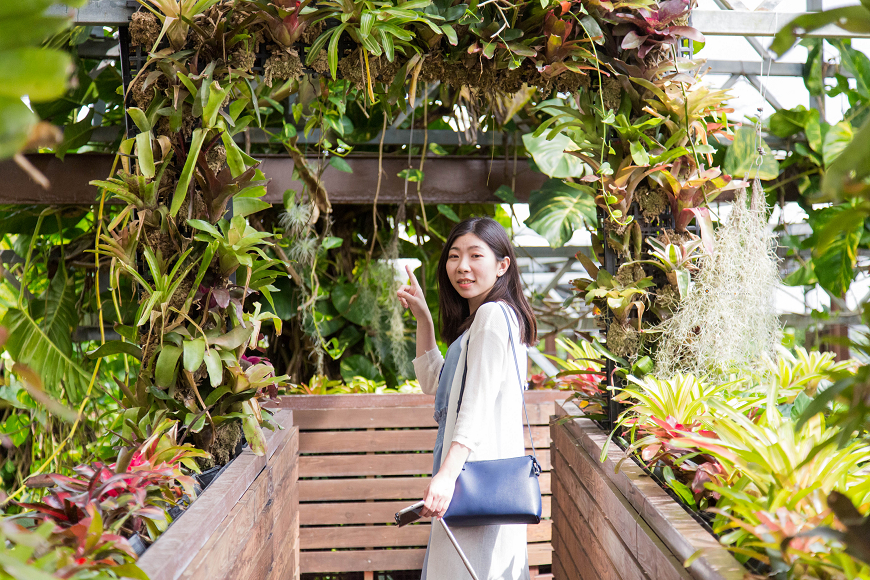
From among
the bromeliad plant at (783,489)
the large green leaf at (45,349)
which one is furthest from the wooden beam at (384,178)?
the bromeliad plant at (783,489)

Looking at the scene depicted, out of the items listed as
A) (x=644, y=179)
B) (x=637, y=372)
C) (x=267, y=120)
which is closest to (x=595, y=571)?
(x=637, y=372)

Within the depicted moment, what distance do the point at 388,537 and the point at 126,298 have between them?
5.77 ft

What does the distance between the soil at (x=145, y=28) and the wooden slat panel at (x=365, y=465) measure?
1.83m

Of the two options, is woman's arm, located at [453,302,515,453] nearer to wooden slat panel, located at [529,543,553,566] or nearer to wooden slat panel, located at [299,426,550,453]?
wooden slat panel, located at [299,426,550,453]

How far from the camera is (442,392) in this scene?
1579 mm

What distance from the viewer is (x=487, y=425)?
1388 mm

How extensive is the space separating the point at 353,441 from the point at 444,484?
154cm

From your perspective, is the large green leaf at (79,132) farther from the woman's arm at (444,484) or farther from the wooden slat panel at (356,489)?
the woman's arm at (444,484)

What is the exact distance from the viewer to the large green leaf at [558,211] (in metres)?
2.94

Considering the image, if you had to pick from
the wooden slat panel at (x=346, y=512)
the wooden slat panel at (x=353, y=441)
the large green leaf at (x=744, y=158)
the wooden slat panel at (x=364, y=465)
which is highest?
the large green leaf at (x=744, y=158)

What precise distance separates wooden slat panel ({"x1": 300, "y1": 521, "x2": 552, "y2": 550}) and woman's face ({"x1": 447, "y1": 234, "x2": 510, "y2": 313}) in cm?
164

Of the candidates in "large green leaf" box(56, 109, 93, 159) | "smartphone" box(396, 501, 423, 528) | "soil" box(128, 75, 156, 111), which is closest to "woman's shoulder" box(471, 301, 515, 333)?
"smartphone" box(396, 501, 423, 528)

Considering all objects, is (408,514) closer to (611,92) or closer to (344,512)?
(611,92)

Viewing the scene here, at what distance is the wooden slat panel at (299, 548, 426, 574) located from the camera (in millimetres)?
2789
